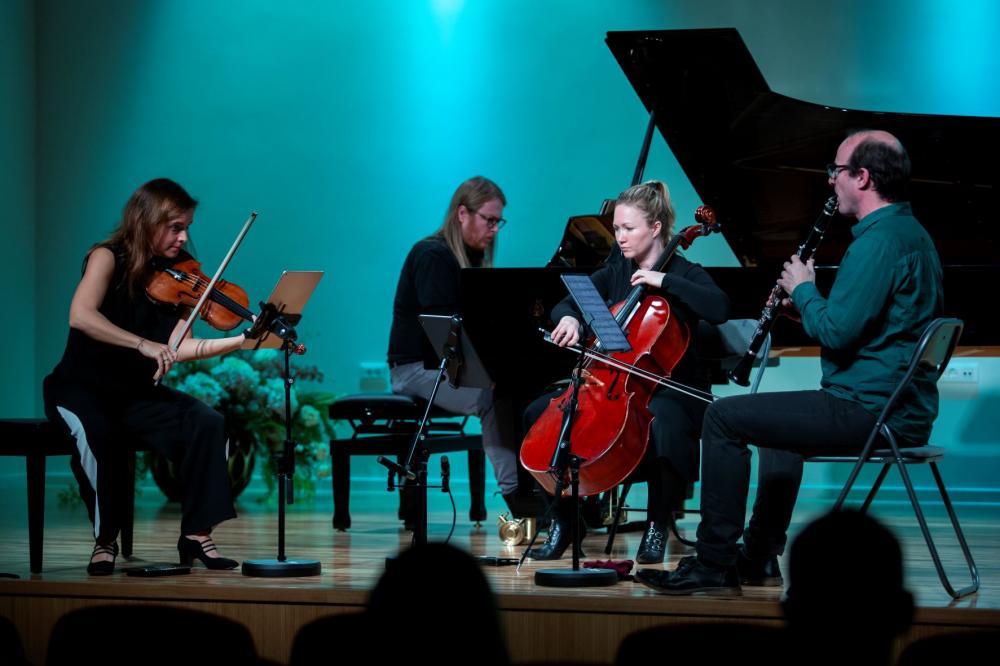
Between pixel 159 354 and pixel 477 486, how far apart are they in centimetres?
193

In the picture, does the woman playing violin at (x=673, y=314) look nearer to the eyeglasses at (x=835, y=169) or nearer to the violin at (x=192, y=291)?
the eyeglasses at (x=835, y=169)

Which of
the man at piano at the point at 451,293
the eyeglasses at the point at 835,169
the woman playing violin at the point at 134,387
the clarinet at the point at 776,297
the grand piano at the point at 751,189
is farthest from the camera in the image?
the man at piano at the point at 451,293

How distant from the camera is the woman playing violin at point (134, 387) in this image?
3.39 meters

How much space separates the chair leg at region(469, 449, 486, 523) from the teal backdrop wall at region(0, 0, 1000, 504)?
5.27 ft

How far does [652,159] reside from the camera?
6262 millimetres

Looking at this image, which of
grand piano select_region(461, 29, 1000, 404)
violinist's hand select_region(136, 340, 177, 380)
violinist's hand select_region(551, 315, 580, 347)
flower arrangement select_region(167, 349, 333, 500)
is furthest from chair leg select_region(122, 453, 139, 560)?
flower arrangement select_region(167, 349, 333, 500)

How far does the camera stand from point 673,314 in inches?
136

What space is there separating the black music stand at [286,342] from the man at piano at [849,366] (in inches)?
35.9

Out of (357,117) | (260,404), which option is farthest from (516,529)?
(357,117)

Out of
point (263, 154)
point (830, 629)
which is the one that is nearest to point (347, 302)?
point (263, 154)

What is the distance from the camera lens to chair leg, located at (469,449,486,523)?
4.90 metres

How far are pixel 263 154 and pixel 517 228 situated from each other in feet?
5.00

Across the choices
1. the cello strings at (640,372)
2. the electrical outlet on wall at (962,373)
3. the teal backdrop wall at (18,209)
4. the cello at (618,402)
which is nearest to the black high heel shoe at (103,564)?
the cello at (618,402)

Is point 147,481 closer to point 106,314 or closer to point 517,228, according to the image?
point 517,228
